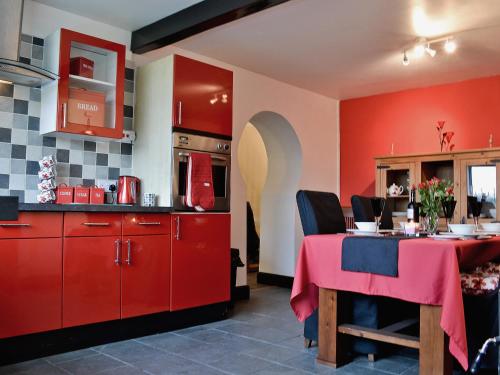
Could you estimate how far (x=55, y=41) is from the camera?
335cm

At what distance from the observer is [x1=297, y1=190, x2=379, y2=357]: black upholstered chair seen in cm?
279

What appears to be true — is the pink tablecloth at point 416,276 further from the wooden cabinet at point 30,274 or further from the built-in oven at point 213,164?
the wooden cabinet at point 30,274

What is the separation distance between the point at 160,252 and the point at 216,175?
87cm

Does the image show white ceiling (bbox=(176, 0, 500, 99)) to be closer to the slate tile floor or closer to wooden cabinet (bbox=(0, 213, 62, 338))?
wooden cabinet (bbox=(0, 213, 62, 338))

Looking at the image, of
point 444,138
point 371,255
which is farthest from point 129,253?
point 444,138

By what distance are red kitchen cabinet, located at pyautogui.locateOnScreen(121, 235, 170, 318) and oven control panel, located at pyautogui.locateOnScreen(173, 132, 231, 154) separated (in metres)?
0.75

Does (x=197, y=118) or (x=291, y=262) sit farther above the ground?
(x=197, y=118)

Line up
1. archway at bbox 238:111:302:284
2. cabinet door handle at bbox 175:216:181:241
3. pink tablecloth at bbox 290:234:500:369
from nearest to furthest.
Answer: pink tablecloth at bbox 290:234:500:369 → cabinet door handle at bbox 175:216:181:241 → archway at bbox 238:111:302:284

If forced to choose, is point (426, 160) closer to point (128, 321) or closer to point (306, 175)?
point (306, 175)

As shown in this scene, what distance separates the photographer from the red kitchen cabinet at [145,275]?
324 centimetres

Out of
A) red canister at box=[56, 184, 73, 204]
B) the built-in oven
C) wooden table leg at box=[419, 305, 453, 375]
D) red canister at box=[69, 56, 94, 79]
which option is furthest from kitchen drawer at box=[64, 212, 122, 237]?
wooden table leg at box=[419, 305, 453, 375]

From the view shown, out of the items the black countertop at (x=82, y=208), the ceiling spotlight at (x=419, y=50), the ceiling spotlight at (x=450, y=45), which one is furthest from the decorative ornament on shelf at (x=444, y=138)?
the black countertop at (x=82, y=208)

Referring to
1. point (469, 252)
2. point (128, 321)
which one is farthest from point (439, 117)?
point (128, 321)

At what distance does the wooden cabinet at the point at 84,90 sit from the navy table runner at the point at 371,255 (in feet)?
6.62
